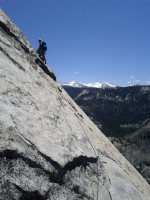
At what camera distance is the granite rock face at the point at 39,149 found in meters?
7.42

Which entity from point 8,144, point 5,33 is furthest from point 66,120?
point 5,33

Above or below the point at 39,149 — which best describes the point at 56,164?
below

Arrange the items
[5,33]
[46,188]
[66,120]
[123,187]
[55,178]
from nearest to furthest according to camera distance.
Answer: [46,188], [55,178], [123,187], [66,120], [5,33]

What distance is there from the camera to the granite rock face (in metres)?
7.42

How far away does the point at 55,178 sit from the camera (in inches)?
327

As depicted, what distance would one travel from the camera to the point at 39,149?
27.4 ft

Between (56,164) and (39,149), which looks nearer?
(39,149)

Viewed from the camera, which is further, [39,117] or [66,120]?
[66,120]

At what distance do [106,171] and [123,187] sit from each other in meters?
1.03

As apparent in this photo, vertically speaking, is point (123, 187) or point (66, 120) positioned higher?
point (66, 120)

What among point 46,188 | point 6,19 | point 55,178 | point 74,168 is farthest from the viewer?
point 6,19

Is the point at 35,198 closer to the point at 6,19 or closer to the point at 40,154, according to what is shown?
the point at 40,154

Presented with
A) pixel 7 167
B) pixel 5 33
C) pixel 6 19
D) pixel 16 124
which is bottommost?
pixel 7 167

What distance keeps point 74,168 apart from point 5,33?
834cm
